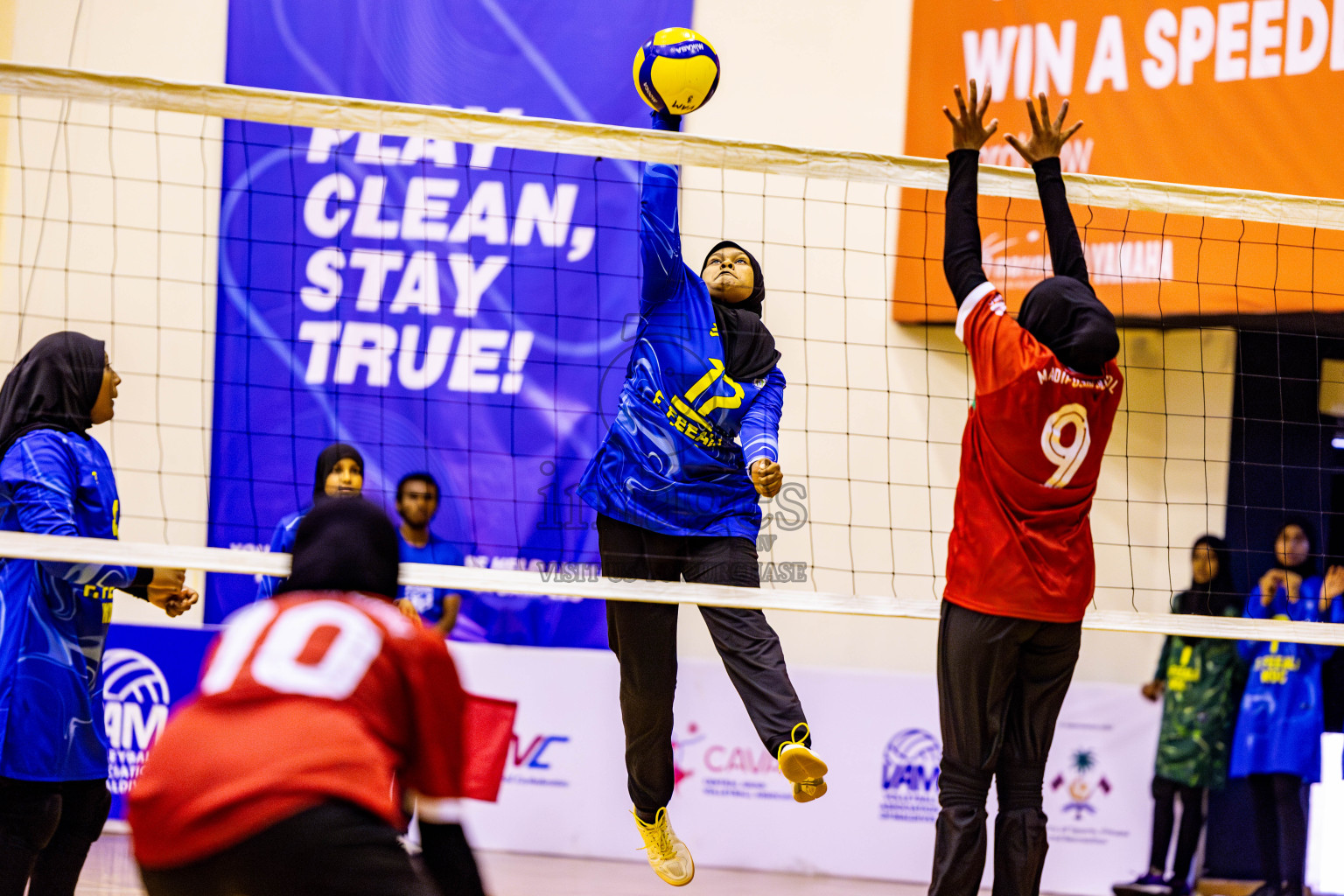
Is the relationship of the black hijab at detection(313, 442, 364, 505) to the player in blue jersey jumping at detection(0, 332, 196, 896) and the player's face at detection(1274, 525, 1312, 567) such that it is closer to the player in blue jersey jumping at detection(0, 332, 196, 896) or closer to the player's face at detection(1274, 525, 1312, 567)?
the player in blue jersey jumping at detection(0, 332, 196, 896)

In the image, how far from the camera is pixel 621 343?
7.45 meters

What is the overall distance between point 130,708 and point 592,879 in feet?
8.98

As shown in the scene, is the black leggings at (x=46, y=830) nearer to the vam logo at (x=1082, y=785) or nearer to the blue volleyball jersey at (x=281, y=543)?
the blue volleyball jersey at (x=281, y=543)

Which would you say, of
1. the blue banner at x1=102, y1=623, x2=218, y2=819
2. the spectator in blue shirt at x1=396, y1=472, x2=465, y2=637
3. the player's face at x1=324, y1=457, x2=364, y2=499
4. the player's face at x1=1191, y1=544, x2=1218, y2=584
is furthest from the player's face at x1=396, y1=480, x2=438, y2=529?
the player's face at x1=1191, y1=544, x2=1218, y2=584

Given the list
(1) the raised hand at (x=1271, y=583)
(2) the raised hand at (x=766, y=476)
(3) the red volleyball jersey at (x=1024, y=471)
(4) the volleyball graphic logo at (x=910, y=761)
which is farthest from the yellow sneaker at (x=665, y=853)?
(1) the raised hand at (x=1271, y=583)

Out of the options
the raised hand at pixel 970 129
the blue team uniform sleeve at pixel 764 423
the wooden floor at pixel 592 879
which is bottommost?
the wooden floor at pixel 592 879

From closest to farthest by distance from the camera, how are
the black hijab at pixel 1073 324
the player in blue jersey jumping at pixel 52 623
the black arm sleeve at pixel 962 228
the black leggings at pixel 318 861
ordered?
the black leggings at pixel 318 861
the black hijab at pixel 1073 324
the black arm sleeve at pixel 962 228
the player in blue jersey jumping at pixel 52 623

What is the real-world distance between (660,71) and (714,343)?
883mm

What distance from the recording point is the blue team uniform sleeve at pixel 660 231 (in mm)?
4020

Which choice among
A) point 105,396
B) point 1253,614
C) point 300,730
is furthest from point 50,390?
point 1253,614

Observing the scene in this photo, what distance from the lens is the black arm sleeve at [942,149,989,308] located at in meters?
3.65

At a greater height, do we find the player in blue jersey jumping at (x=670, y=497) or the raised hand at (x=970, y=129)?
the raised hand at (x=970, y=129)

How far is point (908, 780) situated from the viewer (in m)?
7.11

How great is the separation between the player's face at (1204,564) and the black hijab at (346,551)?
538 centimetres
